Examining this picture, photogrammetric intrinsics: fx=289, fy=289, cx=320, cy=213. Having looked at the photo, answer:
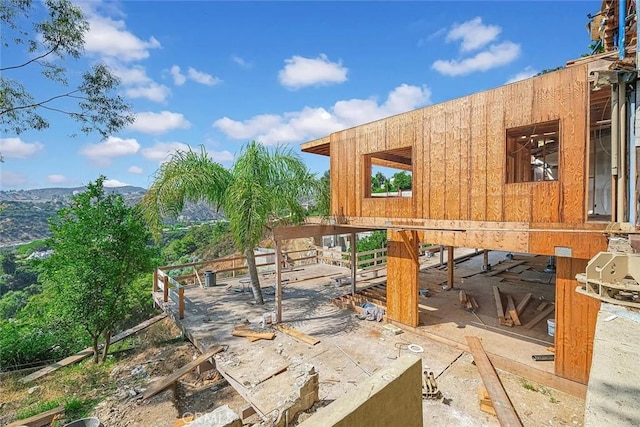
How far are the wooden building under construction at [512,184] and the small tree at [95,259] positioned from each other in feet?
22.8

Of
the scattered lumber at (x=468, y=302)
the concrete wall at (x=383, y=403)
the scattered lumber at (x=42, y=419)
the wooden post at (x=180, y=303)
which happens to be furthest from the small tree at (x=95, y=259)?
the scattered lumber at (x=468, y=302)

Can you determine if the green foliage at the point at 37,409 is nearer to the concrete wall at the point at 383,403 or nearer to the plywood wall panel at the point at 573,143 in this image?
the concrete wall at the point at 383,403

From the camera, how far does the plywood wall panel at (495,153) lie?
20.0 ft

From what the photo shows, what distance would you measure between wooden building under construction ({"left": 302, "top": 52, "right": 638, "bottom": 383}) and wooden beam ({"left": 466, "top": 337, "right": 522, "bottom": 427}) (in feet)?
3.91

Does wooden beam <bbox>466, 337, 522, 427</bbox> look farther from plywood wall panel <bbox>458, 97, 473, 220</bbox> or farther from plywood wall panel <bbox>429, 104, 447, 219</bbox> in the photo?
plywood wall panel <bbox>429, 104, 447, 219</bbox>

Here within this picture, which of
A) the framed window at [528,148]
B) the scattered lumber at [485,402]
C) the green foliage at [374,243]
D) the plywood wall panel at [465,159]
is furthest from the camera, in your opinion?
the green foliage at [374,243]

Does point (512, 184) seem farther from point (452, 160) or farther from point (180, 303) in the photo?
point (180, 303)

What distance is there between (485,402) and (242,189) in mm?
7323

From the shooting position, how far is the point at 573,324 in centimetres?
532

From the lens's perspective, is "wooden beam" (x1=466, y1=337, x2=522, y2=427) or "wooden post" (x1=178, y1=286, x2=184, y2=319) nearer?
"wooden beam" (x1=466, y1=337, x2=522, y2=427)

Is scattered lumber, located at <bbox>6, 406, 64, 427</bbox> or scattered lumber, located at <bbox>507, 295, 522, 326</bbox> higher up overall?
scattered lumber, located at <bbox>507, 295, 522, 326</bbox>

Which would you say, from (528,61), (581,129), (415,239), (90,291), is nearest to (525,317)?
(415,239)

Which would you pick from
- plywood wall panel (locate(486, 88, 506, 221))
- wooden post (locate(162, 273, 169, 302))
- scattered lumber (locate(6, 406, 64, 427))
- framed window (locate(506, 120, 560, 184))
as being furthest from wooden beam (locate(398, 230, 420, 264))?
scattered lumber (locate(6, 406, 64, 427))

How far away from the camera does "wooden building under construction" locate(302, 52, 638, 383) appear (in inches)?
194
